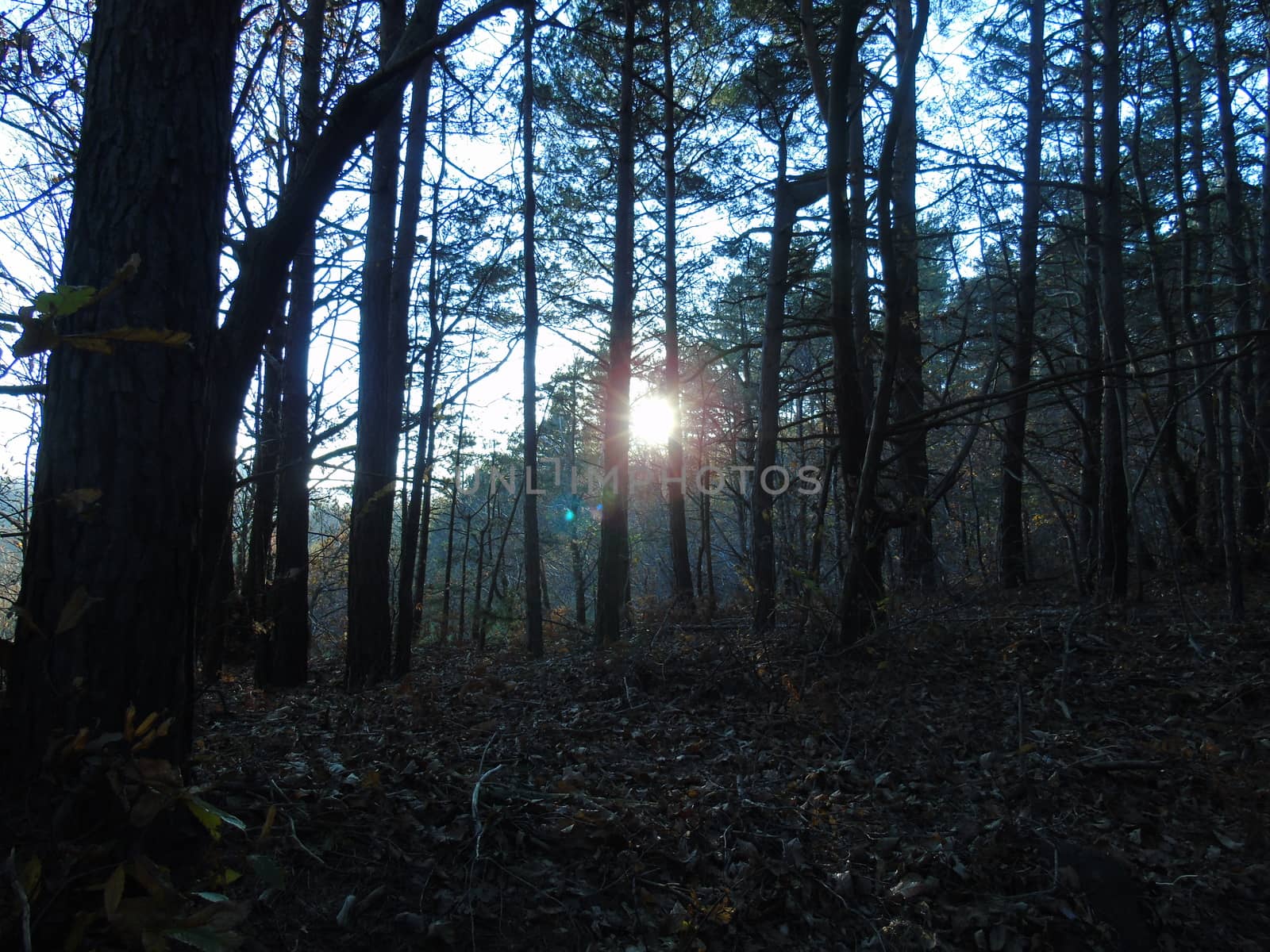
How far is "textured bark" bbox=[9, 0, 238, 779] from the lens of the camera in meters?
2.13

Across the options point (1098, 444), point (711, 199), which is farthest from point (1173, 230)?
point (711, 199)

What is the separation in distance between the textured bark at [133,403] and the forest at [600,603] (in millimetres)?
11

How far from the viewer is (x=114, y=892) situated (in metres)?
1.45

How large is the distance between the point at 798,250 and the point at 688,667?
480 centimetres

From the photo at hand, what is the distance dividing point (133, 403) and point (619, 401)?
28.4 ft

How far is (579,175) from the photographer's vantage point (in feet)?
42.5

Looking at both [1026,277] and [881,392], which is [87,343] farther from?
[1026,277]

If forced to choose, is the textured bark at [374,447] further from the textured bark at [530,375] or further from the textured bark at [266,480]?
the textured bark at [530,375]

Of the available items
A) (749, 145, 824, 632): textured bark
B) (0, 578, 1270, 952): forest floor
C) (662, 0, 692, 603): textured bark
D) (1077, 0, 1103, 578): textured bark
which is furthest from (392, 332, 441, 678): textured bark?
(1077, 0, 1103, 578): textured bark

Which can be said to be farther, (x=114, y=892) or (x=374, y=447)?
(x=374, y=447)

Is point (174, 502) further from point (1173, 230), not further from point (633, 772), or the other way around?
point (1173, 230)

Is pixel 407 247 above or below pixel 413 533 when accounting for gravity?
above

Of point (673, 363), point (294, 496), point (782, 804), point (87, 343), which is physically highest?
point (673, 363)

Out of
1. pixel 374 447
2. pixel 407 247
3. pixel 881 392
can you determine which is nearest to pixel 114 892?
pixel 881 392
